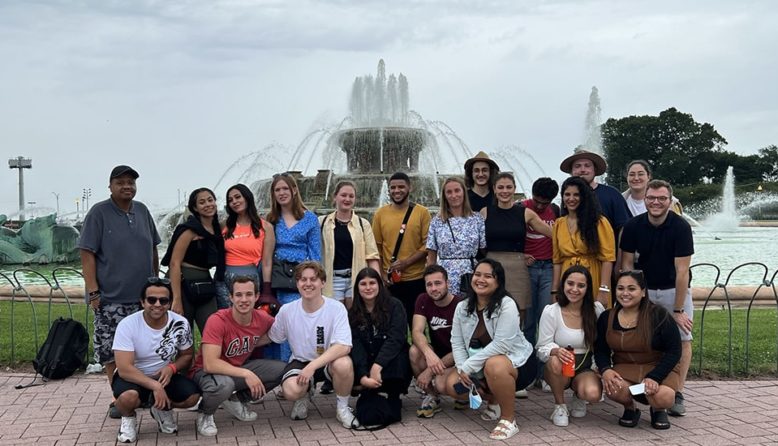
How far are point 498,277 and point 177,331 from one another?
8.38 feet

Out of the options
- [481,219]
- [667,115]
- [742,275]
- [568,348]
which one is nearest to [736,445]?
[568,348]

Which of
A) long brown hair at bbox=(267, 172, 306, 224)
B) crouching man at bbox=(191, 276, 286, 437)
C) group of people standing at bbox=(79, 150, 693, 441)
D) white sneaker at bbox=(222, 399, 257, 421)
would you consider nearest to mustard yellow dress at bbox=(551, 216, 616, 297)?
group of people standing at bbox=(79, 150, 693, 441)

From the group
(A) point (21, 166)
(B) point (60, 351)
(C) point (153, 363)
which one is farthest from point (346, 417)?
(A) point (21, 166)

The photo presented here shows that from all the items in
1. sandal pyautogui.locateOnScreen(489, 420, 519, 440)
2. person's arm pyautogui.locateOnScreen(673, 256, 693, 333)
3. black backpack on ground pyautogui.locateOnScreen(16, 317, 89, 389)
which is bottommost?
sandal pyautogui.locateOnScreen(489, 420, 519, 440)

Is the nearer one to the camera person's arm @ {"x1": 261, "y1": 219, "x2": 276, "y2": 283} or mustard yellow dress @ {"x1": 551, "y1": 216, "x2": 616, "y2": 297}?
mustard yellow dress @ {"x1": 551, "y1": 216, "x2": 616, "y2": 297}

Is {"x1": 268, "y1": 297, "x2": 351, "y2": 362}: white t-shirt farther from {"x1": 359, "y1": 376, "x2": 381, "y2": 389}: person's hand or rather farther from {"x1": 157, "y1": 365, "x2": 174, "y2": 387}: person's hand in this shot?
{"x1": 157, "y1": 365, "x2": 174, "y2": 387}: person's hand

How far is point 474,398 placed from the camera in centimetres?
510

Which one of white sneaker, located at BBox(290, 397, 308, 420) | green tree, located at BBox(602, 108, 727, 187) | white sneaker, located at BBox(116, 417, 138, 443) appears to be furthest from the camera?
green tree, located at BBox(602, 108, 727, 187)

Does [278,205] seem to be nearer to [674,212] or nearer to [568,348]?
[568,348]

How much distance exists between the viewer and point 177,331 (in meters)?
5.21

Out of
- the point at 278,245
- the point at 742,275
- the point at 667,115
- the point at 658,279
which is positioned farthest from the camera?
the point at 667,115

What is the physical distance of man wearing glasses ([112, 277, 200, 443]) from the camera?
16.2 feet

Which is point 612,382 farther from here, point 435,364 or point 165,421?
point 165,421

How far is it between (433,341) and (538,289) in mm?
1197
